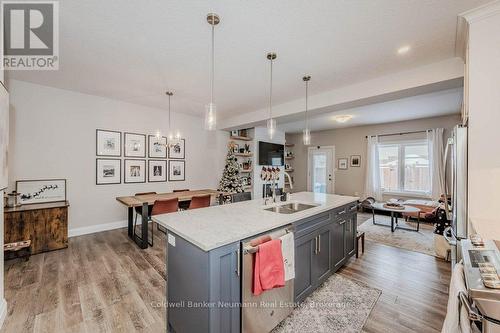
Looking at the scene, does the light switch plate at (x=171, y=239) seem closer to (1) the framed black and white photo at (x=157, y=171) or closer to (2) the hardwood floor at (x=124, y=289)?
(2) the hardwood floor at (x=124, y=289)

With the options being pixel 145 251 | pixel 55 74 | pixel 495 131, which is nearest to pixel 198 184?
pixel 145 251

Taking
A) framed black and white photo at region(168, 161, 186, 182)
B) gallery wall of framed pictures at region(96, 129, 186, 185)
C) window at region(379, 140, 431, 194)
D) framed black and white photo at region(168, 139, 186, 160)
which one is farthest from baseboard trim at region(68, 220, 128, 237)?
window at region(379, 140, 431, 194)

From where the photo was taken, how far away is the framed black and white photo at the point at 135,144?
4551mm

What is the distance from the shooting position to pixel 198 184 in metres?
5.77

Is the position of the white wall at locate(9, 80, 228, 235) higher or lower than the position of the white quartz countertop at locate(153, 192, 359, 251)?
higher

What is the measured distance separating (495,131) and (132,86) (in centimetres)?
456

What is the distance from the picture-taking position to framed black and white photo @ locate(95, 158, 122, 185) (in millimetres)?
4223

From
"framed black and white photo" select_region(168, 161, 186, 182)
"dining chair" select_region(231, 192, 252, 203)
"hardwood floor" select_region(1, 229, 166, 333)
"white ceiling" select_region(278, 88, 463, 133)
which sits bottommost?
"hardwood floor" select_region(1, 229, 166, 333)

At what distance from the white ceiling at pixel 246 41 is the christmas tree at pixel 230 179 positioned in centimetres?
266

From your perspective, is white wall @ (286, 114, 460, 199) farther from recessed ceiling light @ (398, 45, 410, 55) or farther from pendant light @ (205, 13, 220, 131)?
pendant light @ (205, 13, 220, 131)

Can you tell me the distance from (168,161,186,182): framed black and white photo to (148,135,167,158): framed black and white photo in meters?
0.30

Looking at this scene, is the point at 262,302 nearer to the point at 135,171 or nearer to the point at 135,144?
the point at 135,171

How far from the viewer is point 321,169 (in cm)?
788

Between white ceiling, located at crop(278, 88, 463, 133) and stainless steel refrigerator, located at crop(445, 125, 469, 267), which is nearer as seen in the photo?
stainless steel refrigerator, located at crop(445, 125, 469, 267)
